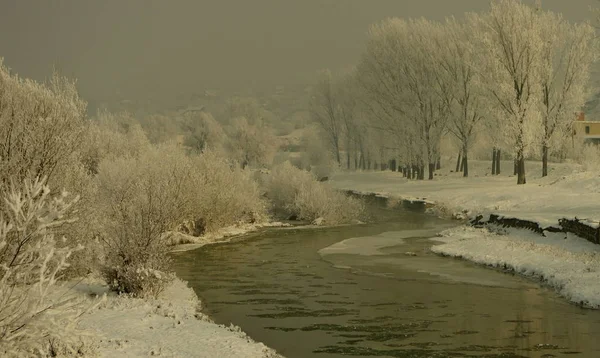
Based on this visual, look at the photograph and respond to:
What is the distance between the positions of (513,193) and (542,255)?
62.3 feet

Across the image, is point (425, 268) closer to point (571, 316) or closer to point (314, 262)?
point (314, 262)

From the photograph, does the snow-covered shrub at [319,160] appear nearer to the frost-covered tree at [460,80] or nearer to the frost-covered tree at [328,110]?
the frost-covered tree at [328,110]

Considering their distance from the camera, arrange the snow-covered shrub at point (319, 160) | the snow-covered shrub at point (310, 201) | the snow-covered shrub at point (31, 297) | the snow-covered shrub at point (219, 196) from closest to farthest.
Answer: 1. the snow-covered shrub at point (31, 297)
2. the snow-covered shrub at point (219, 196)
3. the snow-covered shrub at point (310, 201)
4. the snow-covered shrub at point (319, 160)

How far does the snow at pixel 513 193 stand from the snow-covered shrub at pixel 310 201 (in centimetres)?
628

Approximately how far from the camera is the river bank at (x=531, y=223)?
18.5m

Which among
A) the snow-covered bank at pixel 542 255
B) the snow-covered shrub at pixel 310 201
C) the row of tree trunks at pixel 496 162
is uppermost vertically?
the row of tree trunks at pixel 496 162

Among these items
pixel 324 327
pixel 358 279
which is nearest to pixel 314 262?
pixel 358 279

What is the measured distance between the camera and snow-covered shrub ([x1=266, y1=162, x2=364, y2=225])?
37719 mm

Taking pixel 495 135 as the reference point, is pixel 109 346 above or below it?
below

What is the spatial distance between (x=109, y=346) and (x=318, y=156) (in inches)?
2879

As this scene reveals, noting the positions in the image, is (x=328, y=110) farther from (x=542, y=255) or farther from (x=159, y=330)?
(x=159, y=330)

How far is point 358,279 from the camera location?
19.5 meters

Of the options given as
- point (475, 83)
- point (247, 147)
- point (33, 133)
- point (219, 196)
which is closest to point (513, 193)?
point (475, 83)

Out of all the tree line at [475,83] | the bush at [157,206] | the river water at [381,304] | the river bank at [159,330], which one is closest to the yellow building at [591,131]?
the tree line at [475,83]
